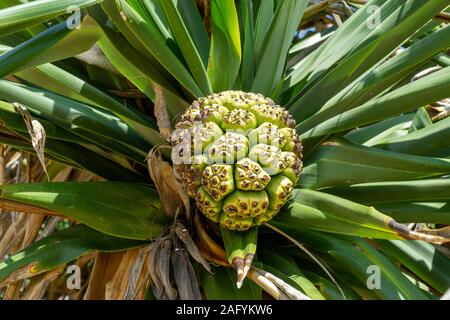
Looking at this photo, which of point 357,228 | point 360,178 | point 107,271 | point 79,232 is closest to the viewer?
point 357,228

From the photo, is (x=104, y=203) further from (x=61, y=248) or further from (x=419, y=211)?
(x=419, y=211)

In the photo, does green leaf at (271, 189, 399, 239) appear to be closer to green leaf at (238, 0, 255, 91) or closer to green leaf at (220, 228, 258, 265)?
green leaf at (220, 228, 258, 265)

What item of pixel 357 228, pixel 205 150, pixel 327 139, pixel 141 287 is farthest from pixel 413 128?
pixel 141 287

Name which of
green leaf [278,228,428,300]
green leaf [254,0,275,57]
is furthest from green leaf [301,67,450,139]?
green leaf [254,0,275,57]

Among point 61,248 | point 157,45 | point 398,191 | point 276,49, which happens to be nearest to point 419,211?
point 398,191

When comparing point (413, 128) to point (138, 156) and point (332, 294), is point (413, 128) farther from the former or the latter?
point (138, 156)

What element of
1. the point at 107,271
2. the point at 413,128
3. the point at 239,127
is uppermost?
the point at 413,128

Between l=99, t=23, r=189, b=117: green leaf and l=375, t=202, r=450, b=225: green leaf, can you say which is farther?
l=99, t=23, r=189, b=117: green leaf

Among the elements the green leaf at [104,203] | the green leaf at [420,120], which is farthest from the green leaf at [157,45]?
the green leaf at [420,120]
